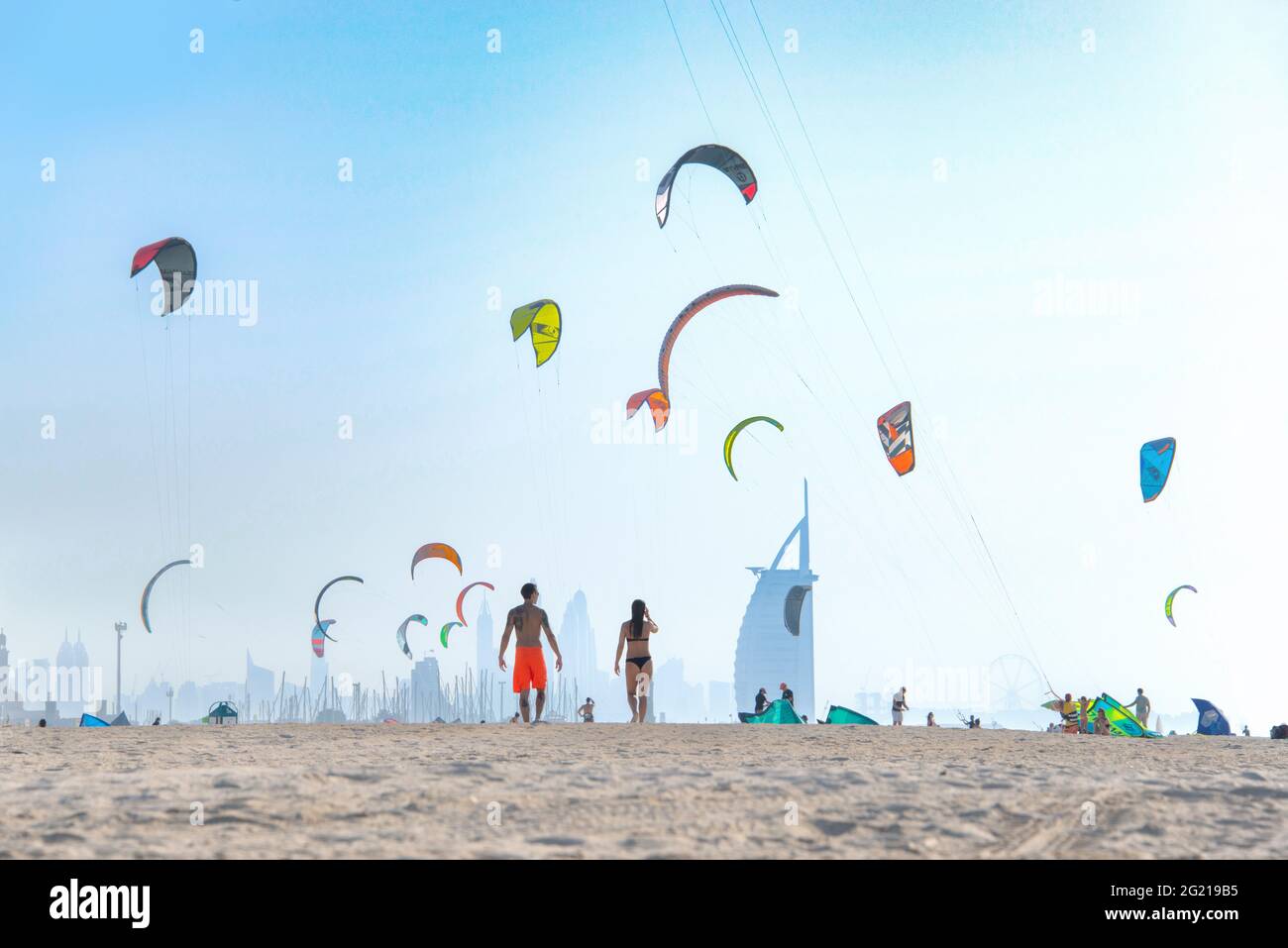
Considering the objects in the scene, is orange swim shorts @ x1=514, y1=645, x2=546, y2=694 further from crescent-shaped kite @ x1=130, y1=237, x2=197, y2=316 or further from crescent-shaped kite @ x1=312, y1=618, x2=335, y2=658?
crescent-shaped kite @ x1=312, y1=618, x2=335, y2=658

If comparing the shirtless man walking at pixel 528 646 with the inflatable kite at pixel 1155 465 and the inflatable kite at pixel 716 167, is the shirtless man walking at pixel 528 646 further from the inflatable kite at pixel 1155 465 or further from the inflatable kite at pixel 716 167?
the inflatable kite at pixel 1155 465

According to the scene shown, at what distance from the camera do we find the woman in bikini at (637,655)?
15.7 meters

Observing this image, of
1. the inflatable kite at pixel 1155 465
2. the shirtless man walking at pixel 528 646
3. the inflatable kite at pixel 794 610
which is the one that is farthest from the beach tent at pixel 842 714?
the inflatable kite at pixel 794 610

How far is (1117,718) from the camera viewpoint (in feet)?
77.7

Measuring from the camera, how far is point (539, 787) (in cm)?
683

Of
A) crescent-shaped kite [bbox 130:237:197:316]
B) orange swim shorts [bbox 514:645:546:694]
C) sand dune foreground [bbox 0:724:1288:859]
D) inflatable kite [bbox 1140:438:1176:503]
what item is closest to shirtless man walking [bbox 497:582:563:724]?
orange swim shorts [bbox 514:645:546:694]

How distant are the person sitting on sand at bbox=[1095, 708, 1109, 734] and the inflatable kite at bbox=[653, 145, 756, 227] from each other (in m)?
12.3

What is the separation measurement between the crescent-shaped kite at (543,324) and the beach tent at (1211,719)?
16.9 meters

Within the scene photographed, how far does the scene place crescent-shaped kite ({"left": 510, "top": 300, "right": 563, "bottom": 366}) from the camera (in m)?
31.0

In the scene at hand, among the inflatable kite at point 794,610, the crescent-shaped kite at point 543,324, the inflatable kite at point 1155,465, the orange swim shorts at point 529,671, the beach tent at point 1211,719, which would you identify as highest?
the crescent-shaped kite at point 543,324
